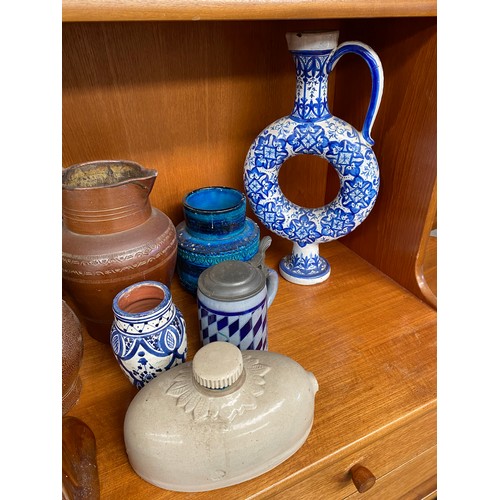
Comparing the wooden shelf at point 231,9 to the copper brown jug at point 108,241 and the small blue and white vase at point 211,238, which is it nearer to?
the copper brown jug at point 108,241

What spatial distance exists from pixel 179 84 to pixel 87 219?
29 cm

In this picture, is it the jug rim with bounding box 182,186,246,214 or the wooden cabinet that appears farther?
the jug rim with bounding box 182,186,246,214

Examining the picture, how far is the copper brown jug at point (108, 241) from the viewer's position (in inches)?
20.2

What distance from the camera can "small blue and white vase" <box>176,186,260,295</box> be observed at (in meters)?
0.66

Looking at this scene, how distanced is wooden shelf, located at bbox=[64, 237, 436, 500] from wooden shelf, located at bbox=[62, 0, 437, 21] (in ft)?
1.40

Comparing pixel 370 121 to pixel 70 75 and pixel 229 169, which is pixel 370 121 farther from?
pixel 70 75

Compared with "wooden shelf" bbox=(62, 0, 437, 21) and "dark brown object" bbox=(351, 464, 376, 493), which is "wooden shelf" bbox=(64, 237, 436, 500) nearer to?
"dark brown object" bbox=(351, 464, 376, 493)

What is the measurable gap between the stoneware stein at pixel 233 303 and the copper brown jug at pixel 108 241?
82 mm

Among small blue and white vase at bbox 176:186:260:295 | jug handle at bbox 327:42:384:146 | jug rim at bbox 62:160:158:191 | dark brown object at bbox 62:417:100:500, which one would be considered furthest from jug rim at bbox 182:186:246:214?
dark brown object at bbox 62:417:100:500

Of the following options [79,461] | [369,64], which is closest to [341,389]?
[79,461]

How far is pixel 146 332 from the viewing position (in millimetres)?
464

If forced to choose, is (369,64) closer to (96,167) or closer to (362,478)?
(96,167)

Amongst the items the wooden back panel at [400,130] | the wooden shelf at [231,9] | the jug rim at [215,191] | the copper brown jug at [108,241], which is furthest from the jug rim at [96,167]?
the wooden back panel at [400,130]

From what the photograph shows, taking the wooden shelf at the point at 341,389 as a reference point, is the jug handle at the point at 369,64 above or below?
above
